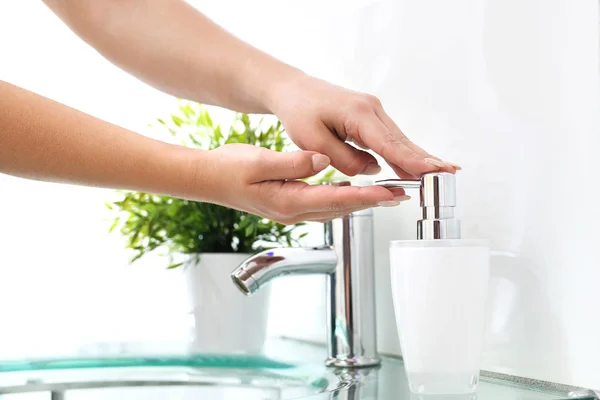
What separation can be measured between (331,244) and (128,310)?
619mm

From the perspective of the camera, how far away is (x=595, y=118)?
0.59 meters

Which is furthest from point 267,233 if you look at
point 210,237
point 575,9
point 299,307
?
point 575,9

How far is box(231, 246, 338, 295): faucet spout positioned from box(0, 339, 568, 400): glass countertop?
114mm

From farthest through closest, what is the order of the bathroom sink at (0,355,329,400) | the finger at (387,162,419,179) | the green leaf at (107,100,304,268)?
the green leaf at (107,100,304,268) → the bathroom sink at (0,355,329,400) → the finger at (387,162,419,179)

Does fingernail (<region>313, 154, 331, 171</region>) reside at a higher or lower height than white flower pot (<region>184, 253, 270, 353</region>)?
higher

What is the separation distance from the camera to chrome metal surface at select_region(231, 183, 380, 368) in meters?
0.78

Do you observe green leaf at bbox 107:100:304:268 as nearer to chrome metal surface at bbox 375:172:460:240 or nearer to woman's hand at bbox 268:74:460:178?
woman's hand at bbox 268:74:460:178

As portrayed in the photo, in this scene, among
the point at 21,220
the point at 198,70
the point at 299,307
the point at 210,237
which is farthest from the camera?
the point at 21,220

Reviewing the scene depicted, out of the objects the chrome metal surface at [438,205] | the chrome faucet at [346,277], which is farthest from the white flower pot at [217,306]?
the chrome metal surface at [438,205]

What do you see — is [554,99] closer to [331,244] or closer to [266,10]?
[331,244]

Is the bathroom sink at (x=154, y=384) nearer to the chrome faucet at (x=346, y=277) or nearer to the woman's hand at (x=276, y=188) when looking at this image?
the chrome faucet at (x=346, y=277)

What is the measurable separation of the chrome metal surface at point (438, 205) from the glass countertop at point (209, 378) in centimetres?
14

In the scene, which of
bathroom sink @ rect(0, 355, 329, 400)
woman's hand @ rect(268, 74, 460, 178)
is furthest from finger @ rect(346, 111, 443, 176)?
bathroom sink @ rect(0, 355, 329, 400)

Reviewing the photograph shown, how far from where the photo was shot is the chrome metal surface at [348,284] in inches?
30.9
